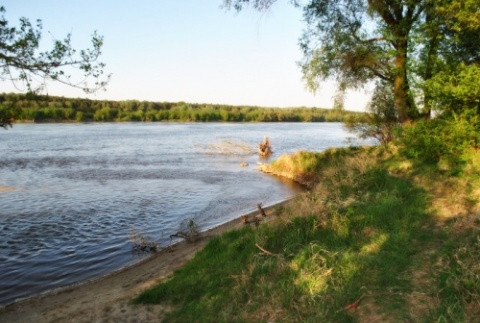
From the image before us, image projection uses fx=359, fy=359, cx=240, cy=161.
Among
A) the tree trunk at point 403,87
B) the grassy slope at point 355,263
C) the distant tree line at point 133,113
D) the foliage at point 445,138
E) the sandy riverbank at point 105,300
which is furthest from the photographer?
the distant tree line at point 133,113

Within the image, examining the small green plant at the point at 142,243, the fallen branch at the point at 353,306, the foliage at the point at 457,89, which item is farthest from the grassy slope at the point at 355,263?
the small green plant at the point at 142,243

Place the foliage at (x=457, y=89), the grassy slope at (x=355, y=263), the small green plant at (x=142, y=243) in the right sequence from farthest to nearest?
the small green plant at (x=142, y=243)
the foliage at (x=457, y=89)
the grassy slope at (x=355, y=263)

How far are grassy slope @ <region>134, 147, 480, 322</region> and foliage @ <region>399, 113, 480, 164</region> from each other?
56cm

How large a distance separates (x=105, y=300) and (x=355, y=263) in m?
5.53

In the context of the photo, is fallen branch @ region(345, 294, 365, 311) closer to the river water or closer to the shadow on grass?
the shadow on grass

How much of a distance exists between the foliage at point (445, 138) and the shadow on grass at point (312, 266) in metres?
1.92

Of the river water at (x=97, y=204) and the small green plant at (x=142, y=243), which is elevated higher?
the small green plant at (x=142, y=243)

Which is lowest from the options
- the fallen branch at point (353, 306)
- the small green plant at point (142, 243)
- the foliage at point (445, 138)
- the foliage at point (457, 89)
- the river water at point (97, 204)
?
the river water at point (97, 204)

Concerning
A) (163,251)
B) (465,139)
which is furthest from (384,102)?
(163,251)

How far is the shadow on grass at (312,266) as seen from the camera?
5738 mm

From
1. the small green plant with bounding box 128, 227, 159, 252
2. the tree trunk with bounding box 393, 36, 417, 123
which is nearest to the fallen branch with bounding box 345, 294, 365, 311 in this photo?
the small green plant with bounding box 128, 227, 159, 252

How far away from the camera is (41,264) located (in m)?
11.5

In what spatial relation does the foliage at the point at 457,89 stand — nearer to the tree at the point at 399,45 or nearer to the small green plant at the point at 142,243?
the tree at the point at 399,45

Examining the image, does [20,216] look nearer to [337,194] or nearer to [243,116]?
[337,194]
